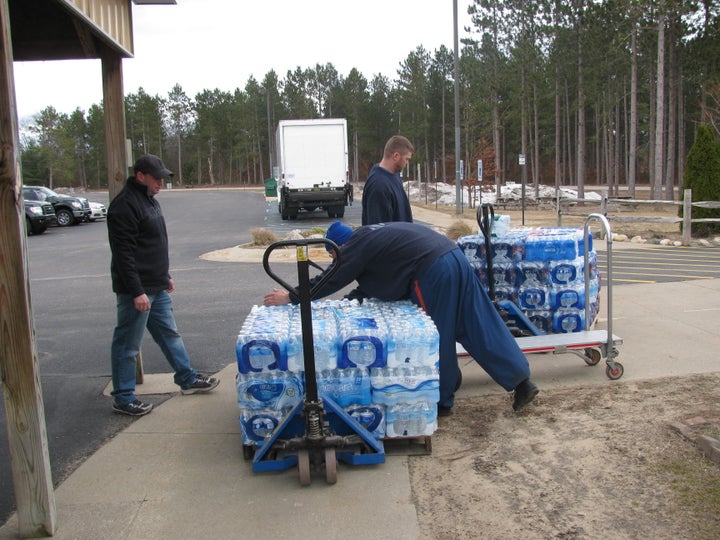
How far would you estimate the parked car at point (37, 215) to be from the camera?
81.9ft

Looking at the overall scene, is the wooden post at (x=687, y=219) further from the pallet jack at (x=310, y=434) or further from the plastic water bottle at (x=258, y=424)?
the plastic water bottle at (x=258, y=424)

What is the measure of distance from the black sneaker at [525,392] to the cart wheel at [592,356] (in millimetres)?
1477

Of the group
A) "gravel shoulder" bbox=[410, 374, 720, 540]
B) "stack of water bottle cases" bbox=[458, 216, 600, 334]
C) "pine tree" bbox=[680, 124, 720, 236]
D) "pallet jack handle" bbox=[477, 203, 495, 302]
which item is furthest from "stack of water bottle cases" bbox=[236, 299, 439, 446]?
"pine tree" bbox=[680, 124, 720, 236]

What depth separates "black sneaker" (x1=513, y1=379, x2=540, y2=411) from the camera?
15.0 feet

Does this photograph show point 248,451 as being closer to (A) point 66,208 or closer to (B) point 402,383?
(B) point 402,383

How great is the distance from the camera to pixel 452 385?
185 inches

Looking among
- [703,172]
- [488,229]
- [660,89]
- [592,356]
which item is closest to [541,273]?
[488,229]

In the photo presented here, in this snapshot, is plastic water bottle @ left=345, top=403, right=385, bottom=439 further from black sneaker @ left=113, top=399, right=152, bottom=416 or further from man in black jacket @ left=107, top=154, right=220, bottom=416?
black sneaker @ left=113, top=399, right=152, bottom=416

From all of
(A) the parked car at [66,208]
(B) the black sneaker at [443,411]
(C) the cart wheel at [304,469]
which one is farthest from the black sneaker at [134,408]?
(A) the parked car at [66,208]

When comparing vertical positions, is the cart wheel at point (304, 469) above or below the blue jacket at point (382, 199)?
below

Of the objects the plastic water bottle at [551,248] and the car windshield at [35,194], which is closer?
the plastic water bottle at [551,248]

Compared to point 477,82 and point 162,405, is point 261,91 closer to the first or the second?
point 477,82

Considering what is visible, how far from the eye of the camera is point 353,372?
4.02m

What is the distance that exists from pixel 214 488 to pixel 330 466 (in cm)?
67
